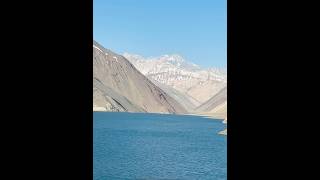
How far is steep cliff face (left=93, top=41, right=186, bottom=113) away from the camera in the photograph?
5300 inches

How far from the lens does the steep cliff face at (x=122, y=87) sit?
134625 mm

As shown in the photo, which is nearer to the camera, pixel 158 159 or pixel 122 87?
pixel 158 159

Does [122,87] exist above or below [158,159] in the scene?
above

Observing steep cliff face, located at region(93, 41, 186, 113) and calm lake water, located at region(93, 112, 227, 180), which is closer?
calm lake water, located at region(93, 112, 227, 180)

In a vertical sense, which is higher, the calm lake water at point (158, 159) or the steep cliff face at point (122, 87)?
the steep cliff face at point (122, 87)

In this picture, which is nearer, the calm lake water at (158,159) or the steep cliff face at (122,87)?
the calm lake water at (158,159)

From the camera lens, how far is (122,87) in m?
148

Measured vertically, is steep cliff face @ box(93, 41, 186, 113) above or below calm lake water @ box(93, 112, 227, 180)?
above
